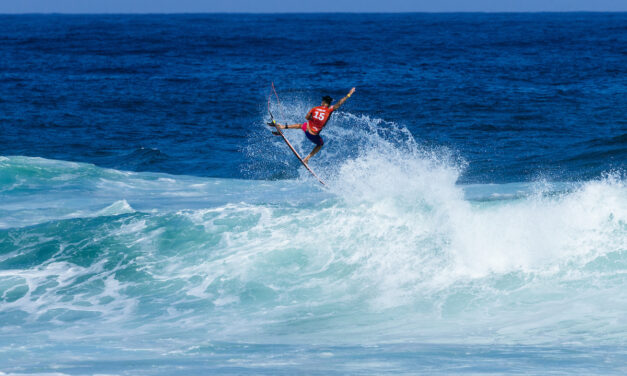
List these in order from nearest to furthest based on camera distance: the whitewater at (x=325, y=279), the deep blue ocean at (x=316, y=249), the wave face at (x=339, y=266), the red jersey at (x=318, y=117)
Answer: the whitewater at (x=325, y=279) < the deep blue ocean at (x=316, y=249) < the wave face at (x=339, y=266) < the red jersey at (x=318, y=117)

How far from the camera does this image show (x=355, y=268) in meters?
12.5

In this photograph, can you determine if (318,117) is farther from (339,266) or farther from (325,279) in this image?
(325,279)

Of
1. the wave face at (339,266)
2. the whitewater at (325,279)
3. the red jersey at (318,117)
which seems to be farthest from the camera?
the red jersey at (318,117)

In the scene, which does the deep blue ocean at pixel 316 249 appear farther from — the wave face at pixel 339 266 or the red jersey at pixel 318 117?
the red jersey at pixel 318 117

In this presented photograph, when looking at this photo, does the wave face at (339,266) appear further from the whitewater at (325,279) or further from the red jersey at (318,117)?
the red jersey at (318,117)

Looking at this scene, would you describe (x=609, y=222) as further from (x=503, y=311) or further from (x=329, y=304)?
(x=329, y=304)

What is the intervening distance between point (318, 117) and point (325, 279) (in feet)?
12.4

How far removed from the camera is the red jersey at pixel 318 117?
14.5 m

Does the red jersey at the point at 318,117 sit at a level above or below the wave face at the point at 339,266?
above

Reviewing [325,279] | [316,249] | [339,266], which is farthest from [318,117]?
[325,279]

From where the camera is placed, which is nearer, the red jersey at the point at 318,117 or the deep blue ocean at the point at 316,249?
the deep blue ocean at the point at 316,249

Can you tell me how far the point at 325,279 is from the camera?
12.2 metres

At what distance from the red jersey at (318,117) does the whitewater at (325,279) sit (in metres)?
1.57

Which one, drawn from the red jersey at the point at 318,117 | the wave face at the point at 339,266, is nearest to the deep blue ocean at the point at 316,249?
the wave face at the point at 339,266
